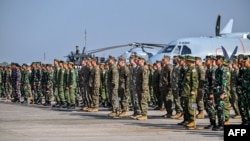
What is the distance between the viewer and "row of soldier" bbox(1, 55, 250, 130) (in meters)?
14.4

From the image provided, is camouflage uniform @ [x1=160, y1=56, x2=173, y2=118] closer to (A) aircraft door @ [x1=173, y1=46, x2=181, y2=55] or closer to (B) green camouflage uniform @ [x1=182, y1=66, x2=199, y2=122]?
(B) green camouflage uniform @ [x1=182, y1=66, x2=199, y2=122]

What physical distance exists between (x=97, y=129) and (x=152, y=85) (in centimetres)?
973

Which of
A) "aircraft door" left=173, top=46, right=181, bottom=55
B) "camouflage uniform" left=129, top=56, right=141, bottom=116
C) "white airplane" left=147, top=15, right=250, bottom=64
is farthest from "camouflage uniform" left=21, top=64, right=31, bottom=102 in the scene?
"camouflage uniform" left=129, top=56, right=141, bottom=116

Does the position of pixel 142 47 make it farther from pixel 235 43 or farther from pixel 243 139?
pixel 243 139

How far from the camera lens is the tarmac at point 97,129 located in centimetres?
1267

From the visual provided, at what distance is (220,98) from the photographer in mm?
14227

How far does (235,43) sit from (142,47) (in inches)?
689

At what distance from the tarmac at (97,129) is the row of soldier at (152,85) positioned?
60 cm

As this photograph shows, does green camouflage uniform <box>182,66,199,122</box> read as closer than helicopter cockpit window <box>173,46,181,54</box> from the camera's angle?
Yes

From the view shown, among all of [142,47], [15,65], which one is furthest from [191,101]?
[142,47]

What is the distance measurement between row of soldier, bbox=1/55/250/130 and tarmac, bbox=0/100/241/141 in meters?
0.60

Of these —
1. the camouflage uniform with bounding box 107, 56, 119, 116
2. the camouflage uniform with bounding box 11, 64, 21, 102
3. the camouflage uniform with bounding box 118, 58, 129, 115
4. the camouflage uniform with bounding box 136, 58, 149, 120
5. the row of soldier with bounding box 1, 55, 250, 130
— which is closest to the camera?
the row of soldier with bounding box 1, 55, 250, 130

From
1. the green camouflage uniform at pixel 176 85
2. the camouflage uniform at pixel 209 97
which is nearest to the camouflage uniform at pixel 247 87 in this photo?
the camouflage uniform at pixel 209 97

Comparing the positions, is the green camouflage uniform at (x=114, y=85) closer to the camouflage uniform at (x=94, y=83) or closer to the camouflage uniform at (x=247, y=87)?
the camouflage uniform at (x=94, y=83)
